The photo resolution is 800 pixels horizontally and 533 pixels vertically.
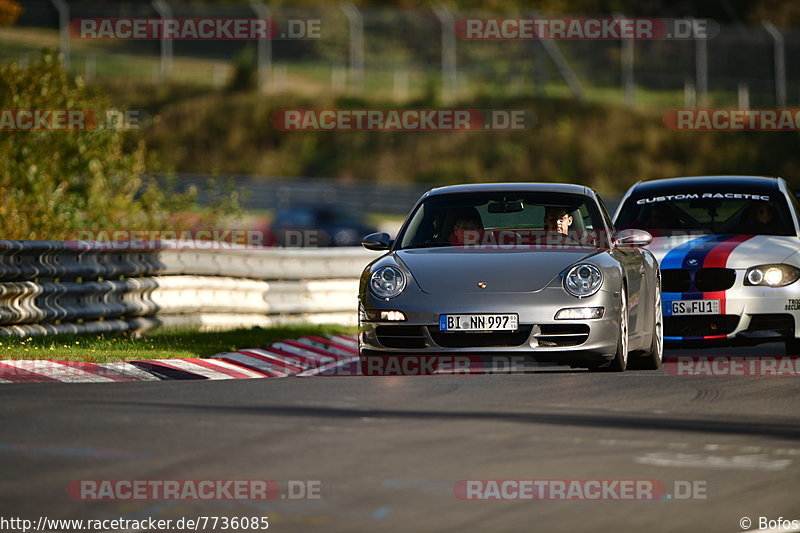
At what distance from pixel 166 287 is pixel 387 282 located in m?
5.39

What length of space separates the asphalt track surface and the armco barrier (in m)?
3.75

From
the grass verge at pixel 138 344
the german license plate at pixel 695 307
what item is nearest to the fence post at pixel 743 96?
the grass verge at pixel 138 344

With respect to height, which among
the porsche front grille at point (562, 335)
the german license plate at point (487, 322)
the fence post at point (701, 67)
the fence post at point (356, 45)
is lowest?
the porsche front grille at point (562, 335)

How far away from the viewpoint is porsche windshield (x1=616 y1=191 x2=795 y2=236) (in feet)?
44.3

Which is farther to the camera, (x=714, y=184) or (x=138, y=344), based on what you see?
(x=714, y=184)

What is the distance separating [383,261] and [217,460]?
4.25 metres

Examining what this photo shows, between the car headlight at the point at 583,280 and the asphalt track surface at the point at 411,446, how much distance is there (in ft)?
2.32

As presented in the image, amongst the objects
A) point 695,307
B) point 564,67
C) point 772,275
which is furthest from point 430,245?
point 564,67

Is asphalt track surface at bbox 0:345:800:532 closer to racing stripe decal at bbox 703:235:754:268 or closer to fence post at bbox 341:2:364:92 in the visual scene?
racing stripe decal at bbox 703:235:754:268

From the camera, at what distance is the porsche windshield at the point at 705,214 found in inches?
532

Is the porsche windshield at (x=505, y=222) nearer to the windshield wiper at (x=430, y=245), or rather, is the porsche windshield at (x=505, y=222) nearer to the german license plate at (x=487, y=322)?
the windshield wiper at (x=430, y=245)

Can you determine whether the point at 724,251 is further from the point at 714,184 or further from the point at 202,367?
the point at 202,367

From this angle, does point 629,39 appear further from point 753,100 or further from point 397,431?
point 397,431

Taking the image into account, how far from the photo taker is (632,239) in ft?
37.0
